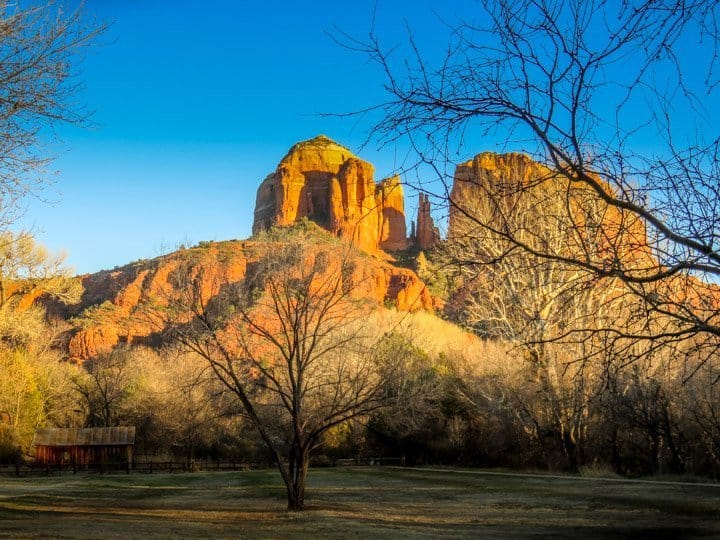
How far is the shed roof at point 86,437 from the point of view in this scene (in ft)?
144

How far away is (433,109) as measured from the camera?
194 inches

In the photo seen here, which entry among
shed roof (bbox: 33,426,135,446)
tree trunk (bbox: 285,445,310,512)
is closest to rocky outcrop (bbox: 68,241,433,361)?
shed roof (bbox: 33,426,135,446)

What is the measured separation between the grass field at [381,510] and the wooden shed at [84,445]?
51.6 ft

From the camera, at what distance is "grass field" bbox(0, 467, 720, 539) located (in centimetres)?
1366

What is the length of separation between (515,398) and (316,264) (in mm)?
17820

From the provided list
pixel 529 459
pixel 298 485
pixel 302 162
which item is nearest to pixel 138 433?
pixel 529 459

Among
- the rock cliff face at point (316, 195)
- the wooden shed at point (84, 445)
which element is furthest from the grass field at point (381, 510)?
the rock cliff face at point (316, 195)

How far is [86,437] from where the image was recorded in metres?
44.7

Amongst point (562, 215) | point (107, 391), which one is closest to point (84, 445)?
point (107, 391)

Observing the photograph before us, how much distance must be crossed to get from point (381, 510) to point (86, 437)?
3219cm

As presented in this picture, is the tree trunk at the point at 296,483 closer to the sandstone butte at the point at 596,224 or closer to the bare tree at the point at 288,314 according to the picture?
the bare tree at the point at 288,314

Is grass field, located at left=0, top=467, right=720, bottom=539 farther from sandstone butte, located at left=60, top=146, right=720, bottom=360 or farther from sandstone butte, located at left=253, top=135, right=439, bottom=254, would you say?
sandstone butte, located at left=253, top=135, right=439, bottom=254

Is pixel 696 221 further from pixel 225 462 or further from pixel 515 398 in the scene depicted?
pixel 225 462

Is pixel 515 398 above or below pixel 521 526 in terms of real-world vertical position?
above
